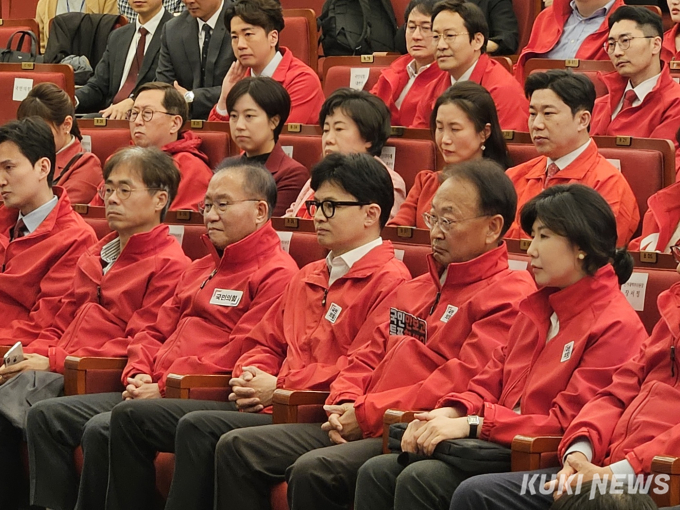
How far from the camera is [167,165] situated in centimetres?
371

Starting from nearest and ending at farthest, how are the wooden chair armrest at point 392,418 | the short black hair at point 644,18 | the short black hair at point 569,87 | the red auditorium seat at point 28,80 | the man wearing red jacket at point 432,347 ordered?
the wooden chair armrest at point 392,418 < the man wearing red jacket at point 432,347 < the short black hair at point 569,87 < the short black hair at point 644,18 < the red auditorium seat at point 28,80

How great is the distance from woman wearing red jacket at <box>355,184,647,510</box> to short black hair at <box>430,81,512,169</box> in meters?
1.03

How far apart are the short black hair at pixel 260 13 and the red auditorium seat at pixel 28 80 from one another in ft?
2.82

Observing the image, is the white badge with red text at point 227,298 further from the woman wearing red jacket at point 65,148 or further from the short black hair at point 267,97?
the woman wearing red jacket at point 65,148

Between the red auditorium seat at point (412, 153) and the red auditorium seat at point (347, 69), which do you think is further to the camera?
the red auditorium seat at point (347, 69)

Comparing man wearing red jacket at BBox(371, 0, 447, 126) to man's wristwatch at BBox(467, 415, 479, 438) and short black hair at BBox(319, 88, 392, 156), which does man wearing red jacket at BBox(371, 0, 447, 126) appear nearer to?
short black hair at BBox(319, 88, 392, 156)

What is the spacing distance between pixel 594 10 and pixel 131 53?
2.19 m

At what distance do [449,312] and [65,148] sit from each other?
227 cm

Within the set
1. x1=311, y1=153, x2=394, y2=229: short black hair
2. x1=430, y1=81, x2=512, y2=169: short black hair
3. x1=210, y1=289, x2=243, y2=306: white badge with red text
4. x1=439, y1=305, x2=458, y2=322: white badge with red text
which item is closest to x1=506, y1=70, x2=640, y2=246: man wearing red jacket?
x1=430, y1=81, x2=512, y2=169: short black hair

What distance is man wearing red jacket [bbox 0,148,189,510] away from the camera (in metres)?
3.48

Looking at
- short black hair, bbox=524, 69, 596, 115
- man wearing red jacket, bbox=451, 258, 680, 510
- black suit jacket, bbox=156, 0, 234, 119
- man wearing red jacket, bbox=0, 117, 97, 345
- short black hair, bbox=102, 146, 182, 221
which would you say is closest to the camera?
man wearing red jacket, bbox=451, 258, 680, 510

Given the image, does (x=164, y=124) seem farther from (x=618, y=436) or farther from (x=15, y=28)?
(x=618, y=436)

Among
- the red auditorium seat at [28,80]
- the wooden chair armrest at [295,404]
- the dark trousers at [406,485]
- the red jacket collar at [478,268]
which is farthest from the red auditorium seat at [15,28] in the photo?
the dark trousers at [406,485]

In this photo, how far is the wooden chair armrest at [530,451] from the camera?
238 cm
